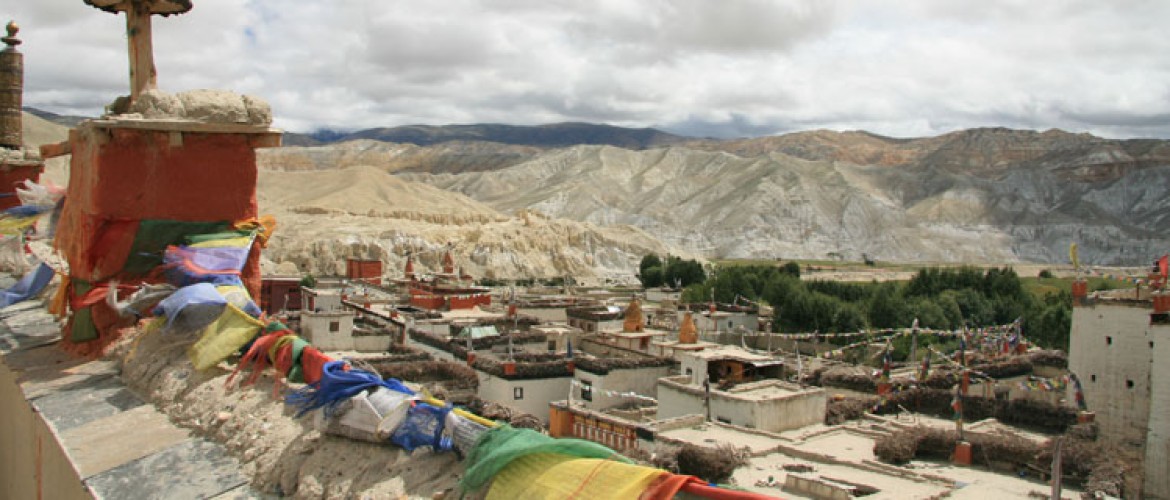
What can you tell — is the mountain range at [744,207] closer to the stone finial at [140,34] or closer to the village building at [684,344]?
the village building at [684,344]

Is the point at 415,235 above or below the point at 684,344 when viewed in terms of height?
above

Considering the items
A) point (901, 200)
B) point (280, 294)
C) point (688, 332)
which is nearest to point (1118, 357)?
point (688, 332)

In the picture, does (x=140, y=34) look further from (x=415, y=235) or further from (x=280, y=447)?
(x=415, y=235)

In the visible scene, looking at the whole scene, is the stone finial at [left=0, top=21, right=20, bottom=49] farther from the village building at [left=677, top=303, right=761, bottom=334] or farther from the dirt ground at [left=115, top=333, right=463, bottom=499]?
the village building at [left=677, top=303, right=761, bottom=334]

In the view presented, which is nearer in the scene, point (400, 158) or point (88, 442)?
point (88, 442)

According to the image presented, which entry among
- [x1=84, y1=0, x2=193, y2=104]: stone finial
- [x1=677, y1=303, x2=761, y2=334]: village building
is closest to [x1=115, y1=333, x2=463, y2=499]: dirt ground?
[x1=84, y1=0, x2=193, y2=104]: stone finial
